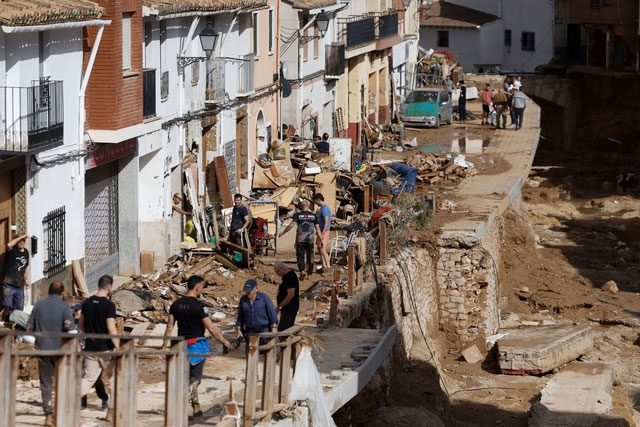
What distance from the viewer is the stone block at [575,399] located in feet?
78.0

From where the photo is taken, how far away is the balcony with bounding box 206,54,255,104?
32250mm

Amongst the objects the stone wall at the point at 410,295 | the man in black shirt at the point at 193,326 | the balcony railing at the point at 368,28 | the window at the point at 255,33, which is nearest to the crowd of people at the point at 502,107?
the balcony railing at the point at 368,28

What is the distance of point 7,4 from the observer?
2091 centimetres

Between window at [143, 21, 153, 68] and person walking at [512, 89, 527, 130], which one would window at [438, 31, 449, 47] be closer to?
person walking at [512, 89, 527, 130]

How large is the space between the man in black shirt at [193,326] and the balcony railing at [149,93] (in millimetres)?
11014

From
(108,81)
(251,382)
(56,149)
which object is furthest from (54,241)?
(251,382)

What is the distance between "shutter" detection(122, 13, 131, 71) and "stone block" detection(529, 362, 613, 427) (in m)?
8.97

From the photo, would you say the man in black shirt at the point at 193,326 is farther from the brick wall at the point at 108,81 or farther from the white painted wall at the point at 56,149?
the brick wall at the point at 108,81

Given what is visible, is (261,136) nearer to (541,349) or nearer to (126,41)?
(541,349)

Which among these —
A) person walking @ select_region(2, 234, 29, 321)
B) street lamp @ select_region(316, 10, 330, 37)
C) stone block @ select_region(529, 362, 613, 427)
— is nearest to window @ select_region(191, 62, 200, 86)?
stone block @ select_region(529, 362, 613, 427)

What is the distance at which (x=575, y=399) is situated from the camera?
25094 millimetres

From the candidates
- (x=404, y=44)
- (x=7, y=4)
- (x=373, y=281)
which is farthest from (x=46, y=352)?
(x=404, y=44)

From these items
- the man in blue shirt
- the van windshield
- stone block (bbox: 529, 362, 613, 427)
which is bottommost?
stone block (bbox: 529, 362, 613, 427)

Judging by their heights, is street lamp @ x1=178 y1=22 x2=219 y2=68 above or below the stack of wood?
above
